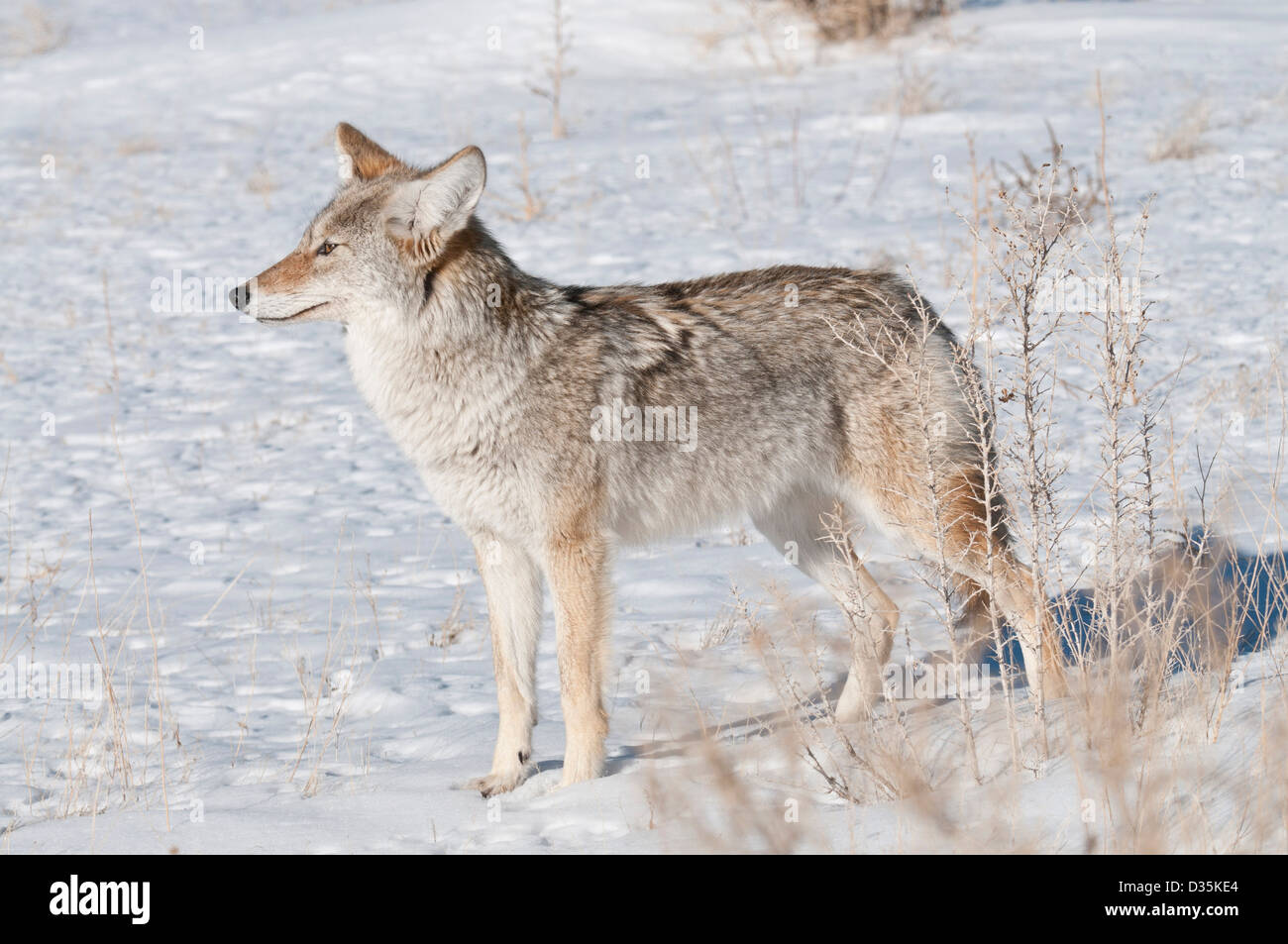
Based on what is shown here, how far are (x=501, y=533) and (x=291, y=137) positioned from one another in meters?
11.9

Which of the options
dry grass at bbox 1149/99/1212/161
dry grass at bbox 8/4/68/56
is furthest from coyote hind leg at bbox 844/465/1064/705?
dry grass at bbox 8/4/68/56

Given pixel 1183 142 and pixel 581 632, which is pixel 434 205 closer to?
pixel 581 632

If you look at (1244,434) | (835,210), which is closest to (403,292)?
(1244,434)

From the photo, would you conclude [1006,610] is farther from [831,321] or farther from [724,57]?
[724,57]

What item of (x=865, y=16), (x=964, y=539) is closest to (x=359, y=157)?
(x=964, y=539)

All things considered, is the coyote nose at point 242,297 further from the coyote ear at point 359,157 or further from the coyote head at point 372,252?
the coyote ear at point 359,157

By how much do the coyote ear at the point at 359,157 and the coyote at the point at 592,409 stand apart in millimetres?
12

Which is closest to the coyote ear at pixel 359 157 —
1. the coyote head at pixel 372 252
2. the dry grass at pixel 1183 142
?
the coyote head at pixel 372 252

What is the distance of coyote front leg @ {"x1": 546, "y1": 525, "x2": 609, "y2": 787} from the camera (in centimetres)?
421

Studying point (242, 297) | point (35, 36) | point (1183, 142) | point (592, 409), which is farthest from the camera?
point (35, 36)

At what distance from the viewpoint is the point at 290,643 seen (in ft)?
18.5

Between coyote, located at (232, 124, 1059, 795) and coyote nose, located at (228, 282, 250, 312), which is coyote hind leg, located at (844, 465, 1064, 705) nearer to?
coyote, located at (232, 124, 1059, 795)

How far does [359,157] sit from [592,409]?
138 cm

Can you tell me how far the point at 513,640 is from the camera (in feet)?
14.6
